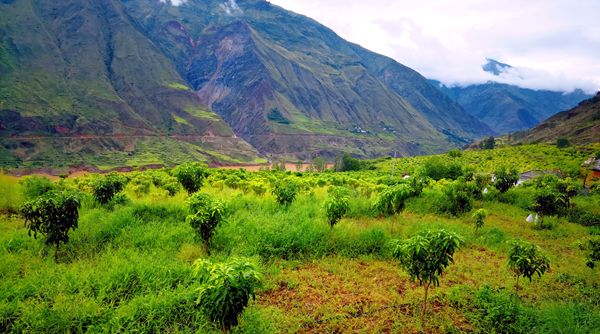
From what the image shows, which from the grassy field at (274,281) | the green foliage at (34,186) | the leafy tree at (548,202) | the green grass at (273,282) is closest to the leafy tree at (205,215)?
the green grass at (273,282)

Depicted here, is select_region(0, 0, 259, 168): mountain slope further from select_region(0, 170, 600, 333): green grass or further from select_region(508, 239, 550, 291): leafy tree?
select_region(508, 239, 550, 291): leafy tree

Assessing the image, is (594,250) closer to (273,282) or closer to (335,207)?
(335,207)

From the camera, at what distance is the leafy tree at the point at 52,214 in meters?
6.59

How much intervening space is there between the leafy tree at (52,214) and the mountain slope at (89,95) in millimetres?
89356

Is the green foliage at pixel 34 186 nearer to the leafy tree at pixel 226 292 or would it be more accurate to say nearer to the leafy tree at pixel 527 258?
the leafy tree at pixel 226 292

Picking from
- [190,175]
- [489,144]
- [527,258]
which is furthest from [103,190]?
[489,144]

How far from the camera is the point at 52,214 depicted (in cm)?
669

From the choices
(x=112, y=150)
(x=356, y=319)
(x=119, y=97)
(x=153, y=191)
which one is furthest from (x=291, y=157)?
(x=356, y=319)

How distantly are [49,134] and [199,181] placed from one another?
109 m

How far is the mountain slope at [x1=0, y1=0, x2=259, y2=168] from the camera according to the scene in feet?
275

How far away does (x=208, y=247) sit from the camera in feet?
26.7

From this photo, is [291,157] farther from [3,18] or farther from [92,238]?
[3,18]

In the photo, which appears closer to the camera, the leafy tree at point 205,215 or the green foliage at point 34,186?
the leafy tree at point 205,215

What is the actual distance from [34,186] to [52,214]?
7.80 meters
